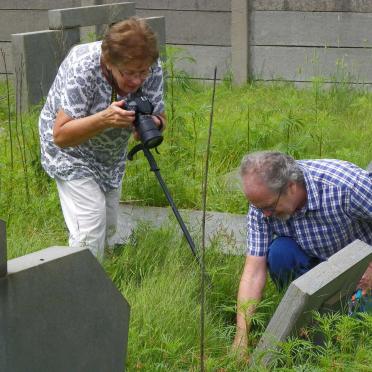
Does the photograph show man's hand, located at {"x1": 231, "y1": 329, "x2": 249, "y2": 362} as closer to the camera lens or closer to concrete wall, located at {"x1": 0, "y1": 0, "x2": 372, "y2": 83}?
the camera lens

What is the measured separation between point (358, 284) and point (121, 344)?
154cm

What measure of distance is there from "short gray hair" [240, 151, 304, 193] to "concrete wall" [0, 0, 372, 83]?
4.62 meters

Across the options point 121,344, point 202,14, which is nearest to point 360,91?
point 202,14

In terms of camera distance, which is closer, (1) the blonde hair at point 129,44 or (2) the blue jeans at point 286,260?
(1) the blonde hair at point 129,44

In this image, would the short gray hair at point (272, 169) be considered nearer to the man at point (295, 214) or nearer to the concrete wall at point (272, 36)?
the man at point (295, 214)

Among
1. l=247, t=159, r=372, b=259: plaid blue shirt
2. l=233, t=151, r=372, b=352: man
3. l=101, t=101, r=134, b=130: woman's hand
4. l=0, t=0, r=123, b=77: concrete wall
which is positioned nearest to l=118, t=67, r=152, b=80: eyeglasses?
l=101, t=101, r=134, b=130: woman's hand

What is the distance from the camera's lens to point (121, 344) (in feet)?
10.2

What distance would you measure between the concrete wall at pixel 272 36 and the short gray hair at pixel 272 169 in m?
4.62

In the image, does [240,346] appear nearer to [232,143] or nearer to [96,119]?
[96,119]

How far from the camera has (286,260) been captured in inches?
182

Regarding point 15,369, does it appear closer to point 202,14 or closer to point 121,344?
point 121,344

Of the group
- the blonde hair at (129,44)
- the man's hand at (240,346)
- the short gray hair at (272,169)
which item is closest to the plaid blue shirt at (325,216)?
the short gray hair at (272,169)

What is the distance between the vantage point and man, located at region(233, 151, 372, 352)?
4305mm

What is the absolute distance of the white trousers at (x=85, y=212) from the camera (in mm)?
4738
